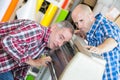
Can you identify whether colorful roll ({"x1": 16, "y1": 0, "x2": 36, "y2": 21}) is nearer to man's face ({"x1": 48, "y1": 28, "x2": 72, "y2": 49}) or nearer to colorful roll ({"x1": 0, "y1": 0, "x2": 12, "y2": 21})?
colorful roll ({"x1": 0, "y1": 0, "x2": 12, "y2": 21})

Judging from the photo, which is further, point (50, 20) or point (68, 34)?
point (50, 20)

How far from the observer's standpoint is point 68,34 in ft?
6.20

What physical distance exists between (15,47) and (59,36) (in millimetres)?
306

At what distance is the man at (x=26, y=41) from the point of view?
1854 millimetres

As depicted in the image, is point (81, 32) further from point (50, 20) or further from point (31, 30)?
point (50, 20)

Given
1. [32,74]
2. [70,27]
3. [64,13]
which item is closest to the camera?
[70,27]

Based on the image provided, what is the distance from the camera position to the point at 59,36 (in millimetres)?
1876

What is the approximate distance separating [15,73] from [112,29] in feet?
2.89

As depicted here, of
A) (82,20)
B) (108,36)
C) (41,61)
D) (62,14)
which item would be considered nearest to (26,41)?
(41,61)

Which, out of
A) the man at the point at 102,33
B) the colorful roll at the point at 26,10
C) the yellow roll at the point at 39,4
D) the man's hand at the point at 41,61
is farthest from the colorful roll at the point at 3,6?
the man's hand at the point at 41,61

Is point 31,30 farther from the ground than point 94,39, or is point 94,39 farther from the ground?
point 31,30

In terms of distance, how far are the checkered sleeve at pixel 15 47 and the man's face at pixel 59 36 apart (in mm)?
194

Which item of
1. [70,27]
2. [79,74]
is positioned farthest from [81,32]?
[79,74]

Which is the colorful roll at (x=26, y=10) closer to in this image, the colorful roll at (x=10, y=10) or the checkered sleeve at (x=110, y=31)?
the colorful roll at (x=10, y=10)
